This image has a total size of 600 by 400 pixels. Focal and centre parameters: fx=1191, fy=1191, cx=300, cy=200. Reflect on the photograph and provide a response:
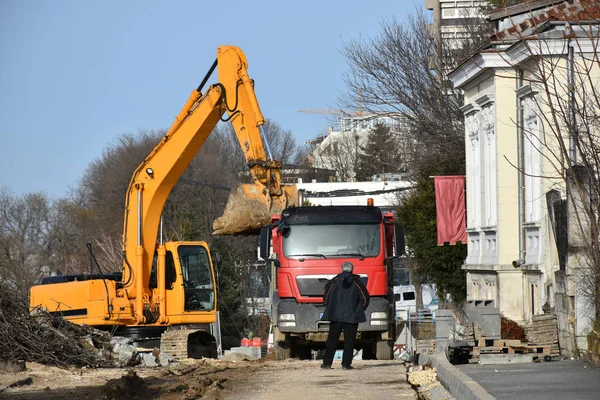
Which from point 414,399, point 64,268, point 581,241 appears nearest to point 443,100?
point 581,241

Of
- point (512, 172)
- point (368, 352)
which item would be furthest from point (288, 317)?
point (512, 172)

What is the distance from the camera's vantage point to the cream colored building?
2588 centimetres

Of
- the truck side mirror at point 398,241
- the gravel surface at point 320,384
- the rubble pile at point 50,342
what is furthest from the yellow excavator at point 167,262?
the gravel surface at point 320,384

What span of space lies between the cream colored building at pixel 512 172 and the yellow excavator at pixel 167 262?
554 cm

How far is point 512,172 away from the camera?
31.4 meters

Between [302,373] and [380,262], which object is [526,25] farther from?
[302,373]

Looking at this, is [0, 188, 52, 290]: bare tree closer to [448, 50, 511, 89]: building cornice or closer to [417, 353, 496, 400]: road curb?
[448, 50, 511, 89]: building cornice

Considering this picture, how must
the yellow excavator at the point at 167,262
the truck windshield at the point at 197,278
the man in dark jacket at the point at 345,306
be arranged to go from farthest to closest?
the truck windshield at the point at 197,278
the yellow excavator at the point at 167,262
the man in dark jacket at the point at 345,306

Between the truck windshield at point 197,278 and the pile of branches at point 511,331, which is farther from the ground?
the truck windshield at point 197,278

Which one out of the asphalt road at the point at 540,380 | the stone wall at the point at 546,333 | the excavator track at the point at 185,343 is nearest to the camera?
the asphalt road at the point at 540,380

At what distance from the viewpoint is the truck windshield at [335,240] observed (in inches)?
852

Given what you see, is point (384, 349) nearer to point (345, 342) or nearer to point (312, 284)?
point (312, 284)

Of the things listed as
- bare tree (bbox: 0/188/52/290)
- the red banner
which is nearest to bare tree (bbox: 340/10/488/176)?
the red banner

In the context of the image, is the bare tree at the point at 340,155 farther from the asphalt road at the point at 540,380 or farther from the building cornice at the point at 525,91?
the asphalt road at the point at 540,380
